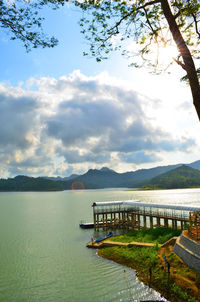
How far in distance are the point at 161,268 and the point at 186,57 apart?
20.0 meters

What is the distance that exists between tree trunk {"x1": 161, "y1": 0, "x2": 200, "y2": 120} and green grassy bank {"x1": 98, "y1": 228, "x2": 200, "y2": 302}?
15.2 m

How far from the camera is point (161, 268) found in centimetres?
2194

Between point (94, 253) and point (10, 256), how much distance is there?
43.7 ft

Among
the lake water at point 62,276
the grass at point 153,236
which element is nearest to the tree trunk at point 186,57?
the lake water at point 62,276

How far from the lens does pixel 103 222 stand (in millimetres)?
54688

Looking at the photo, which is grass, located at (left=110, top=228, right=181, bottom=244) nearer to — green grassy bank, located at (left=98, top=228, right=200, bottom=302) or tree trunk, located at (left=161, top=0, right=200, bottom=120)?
green grassy bank, located at (left=98, top=228, right=200, bottom=302)

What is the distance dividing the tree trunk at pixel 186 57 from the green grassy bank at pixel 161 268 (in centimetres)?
1516

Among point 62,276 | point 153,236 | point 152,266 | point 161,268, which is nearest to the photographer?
point 161,268

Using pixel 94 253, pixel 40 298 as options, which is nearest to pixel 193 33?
pixel 40 298

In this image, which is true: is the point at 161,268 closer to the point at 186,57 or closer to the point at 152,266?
the point at 152,266

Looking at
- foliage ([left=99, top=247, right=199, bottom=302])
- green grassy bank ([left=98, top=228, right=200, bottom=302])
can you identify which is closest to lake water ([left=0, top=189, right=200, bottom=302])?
foliage ([left=99, top=247, right=199, bottom=302])

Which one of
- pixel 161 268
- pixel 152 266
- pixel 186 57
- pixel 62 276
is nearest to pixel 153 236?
pixel 152 266

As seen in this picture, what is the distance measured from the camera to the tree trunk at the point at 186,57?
8906mm

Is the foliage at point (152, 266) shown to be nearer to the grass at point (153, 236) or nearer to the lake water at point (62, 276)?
the lake water at point (62, 276)
